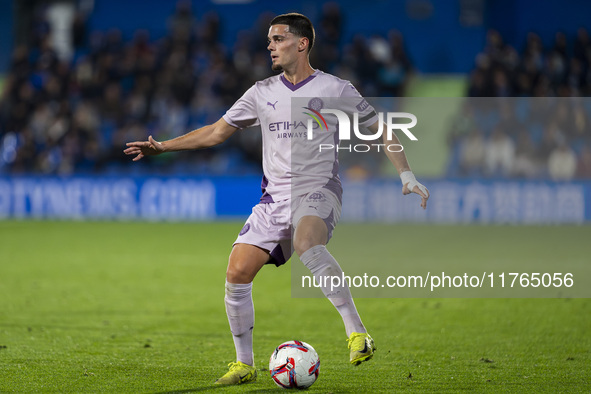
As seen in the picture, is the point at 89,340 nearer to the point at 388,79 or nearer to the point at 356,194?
the point at 356,194

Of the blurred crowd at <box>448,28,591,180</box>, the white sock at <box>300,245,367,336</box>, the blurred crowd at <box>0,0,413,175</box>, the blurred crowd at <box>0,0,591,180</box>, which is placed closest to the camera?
the white sock at <box>300,245,367,336</box>

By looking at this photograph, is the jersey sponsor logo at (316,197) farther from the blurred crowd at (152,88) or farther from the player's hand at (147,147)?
the blurred crowd at (152,88)

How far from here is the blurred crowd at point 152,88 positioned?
60.5 ft

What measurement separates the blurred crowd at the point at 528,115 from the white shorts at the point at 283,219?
11370 mm

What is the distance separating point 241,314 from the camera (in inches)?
193

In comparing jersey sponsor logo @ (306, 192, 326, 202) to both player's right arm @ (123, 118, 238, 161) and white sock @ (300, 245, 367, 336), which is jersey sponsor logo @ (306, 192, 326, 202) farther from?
player's right arm @ (123, 118, 238, 161)

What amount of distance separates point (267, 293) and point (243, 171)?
Answer: 900 centimetres

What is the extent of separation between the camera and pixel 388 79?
19.0 m

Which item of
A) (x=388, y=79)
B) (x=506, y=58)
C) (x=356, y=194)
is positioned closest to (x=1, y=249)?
(x=356, y=194)

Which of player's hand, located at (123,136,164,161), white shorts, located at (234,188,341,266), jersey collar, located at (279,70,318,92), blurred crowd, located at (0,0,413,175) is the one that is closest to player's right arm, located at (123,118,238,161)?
player's hand, located at (123,136,164,161)

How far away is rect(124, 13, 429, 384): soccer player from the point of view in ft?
15.8

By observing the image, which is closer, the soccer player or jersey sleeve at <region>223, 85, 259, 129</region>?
the soccer player

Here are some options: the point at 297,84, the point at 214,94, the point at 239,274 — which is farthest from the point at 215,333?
the point at 214,94

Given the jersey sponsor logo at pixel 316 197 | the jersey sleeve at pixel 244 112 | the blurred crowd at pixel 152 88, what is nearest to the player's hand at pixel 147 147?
the jersey sleeve at pixel 244 112
